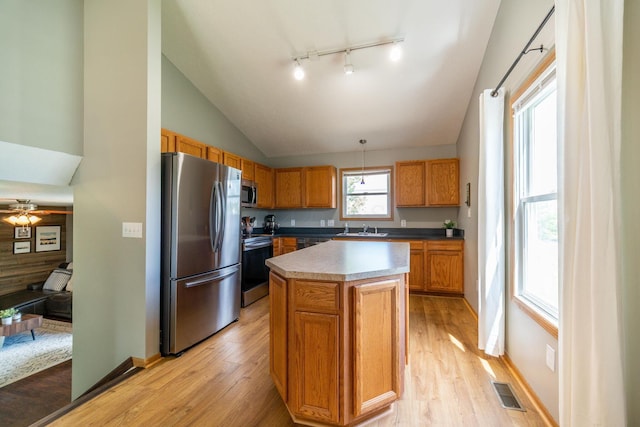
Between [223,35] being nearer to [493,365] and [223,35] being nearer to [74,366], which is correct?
[74,366]

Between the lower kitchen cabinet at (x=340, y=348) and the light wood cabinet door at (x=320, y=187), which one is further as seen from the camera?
the light wood cabinet door at (x=320, y=187)

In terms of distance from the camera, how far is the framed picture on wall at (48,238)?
18.4 ft

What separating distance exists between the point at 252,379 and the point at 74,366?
185cm

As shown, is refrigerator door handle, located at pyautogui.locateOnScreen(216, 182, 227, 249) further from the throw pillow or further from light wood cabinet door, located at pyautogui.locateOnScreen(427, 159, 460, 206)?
the throw pillow

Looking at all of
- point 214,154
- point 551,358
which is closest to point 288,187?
point 214,154

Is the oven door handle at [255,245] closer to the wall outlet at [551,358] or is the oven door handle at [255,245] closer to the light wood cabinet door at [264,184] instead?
the light wood cabinet door at [264,184]

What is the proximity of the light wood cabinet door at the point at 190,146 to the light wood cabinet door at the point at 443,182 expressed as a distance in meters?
3.47

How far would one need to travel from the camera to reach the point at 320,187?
5.04 m

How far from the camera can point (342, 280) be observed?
4.67 ft

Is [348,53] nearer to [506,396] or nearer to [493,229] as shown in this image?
[493,229]

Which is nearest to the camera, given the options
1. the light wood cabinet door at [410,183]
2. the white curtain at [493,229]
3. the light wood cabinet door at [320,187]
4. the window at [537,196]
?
the window at [537,196]

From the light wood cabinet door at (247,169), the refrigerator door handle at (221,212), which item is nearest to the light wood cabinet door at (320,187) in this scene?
→ the light wood cabinet door at (247,169)

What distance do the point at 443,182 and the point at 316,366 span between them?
379 centimetres

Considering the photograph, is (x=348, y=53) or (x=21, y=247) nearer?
(x=348, y=53)
